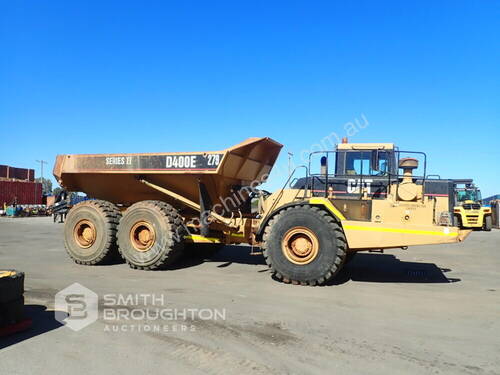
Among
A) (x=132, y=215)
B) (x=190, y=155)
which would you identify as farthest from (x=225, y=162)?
(x=132, y=215)

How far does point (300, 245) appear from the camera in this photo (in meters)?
5.92

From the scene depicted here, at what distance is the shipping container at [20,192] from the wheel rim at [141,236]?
35300 mm

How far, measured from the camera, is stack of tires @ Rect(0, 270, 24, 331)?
136 inches

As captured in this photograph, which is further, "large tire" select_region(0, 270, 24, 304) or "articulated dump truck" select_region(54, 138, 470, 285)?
"articulated dump truck" select_region(54, 138, 470, 285)

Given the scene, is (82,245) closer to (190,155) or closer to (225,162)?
(190,155)

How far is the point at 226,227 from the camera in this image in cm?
720

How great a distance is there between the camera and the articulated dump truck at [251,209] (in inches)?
227

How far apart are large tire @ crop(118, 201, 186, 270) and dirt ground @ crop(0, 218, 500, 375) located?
0.29 metres

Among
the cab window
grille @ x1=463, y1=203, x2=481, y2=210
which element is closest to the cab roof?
the cab window

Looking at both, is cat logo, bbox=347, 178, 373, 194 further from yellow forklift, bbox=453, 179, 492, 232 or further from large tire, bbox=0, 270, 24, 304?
yellow forklift, bbox=453, 179, 492, 232

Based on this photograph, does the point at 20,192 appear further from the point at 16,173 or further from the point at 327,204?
the point at 327,204

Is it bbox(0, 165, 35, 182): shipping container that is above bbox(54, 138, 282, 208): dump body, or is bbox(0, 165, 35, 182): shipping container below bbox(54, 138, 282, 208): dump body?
above

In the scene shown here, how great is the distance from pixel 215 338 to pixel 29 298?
9.61ft

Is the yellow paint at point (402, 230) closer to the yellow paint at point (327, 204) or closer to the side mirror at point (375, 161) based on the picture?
the yellow paint at point (327, 204)
